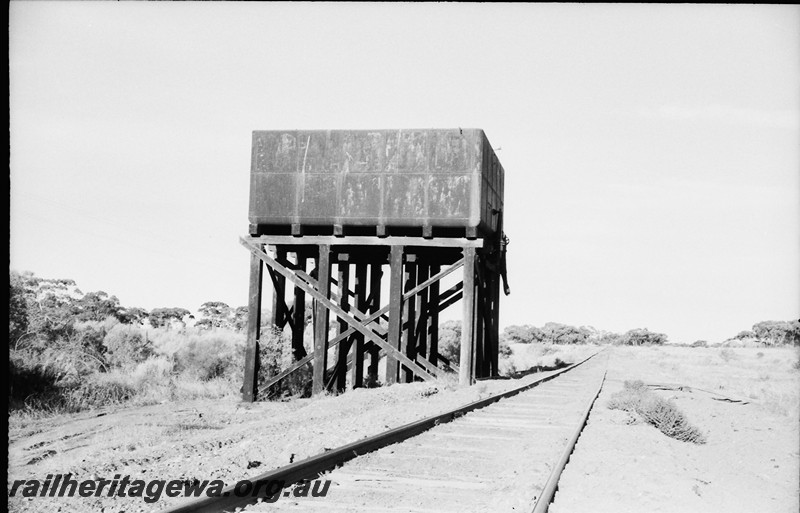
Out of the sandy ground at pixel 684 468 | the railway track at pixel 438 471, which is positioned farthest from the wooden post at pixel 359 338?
the railway track at pixel 438 471

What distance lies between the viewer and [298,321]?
1847cm

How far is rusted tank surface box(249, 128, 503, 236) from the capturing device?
55.9ft

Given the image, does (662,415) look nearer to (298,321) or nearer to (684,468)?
(684,468)

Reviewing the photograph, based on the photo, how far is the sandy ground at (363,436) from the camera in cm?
668

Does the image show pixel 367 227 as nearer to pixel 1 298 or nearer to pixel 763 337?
pixel 1 298

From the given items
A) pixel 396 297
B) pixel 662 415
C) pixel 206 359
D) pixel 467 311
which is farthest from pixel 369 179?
pixel 206 359

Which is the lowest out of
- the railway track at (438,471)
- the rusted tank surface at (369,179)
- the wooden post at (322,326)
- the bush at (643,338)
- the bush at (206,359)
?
the bush at (643,338)

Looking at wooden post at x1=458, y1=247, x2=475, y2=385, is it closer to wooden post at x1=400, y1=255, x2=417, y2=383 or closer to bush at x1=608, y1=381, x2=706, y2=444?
wooden post at x1=400, y1=255, x2=417, y2=383

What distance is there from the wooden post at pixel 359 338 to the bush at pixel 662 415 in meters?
6.55

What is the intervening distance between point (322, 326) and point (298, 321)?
1.35 m

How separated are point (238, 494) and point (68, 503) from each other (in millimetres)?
1289

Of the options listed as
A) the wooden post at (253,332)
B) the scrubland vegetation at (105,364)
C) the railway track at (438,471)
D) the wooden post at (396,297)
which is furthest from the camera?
the wooden post at (396,297)

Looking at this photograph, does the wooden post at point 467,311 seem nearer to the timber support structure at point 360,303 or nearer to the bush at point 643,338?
the timber support structure at point 360,303

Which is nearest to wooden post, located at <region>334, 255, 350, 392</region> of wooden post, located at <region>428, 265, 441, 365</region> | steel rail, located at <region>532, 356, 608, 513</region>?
wooden post, located at <region>428, 265, 441, 365</region>
